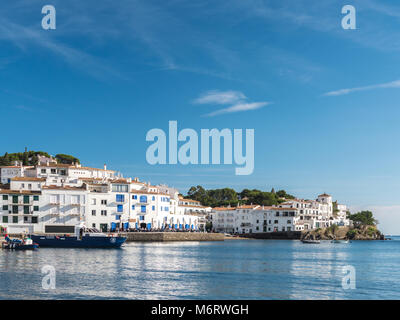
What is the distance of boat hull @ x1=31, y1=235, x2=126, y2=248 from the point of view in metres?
75.5

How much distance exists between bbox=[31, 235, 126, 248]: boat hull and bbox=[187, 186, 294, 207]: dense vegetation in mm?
100577

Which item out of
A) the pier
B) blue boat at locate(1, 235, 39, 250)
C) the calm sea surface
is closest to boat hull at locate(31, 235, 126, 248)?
blue boat at locate(1, 235, 39, 250)

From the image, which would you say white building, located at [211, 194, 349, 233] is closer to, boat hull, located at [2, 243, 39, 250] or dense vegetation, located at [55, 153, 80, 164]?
dense vegetation, located at [55, 153, 80, 164]

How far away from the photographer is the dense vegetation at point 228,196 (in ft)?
576

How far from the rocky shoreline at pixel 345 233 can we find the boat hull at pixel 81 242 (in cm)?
8627

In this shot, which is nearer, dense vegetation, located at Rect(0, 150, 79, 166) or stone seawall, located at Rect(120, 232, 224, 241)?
stone seawall, located at Rect(120, 232, 224, 241)

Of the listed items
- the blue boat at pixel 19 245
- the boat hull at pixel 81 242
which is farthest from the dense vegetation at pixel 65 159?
the blue boat at pixel 19 245

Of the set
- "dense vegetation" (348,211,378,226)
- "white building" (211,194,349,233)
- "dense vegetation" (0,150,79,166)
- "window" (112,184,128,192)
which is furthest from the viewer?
"dense vegetation" (348,211,378,226)

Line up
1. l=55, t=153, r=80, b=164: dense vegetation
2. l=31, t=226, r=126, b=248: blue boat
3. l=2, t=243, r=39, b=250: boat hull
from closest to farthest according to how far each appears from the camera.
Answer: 1. l=2, t=243, r=39, b=250: boat hull
2. l=31, t=226, r=126, b=248: blue boat
3. l=55, t=153, r=80, b=164: dense vegetation

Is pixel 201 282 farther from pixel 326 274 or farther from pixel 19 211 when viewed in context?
pixel 19 211

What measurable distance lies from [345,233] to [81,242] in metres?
118

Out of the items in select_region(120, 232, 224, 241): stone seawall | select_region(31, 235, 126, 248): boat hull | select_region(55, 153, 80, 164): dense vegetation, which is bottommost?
select_region(120, 232, 224, 241): stone seawall
